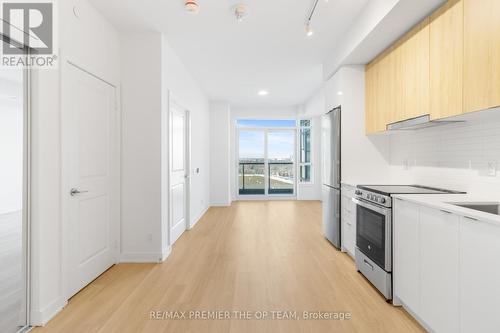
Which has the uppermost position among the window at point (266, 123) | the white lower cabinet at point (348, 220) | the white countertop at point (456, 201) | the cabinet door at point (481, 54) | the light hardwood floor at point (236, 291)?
the window at point (266, 123)

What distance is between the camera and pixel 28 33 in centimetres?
205

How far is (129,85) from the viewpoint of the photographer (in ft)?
11.0

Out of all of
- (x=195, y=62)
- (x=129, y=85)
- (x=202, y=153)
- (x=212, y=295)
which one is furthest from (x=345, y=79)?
Answer: (x=202, y=153)

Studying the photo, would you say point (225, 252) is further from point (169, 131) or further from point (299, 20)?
point (299, 20)

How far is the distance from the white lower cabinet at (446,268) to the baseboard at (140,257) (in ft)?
8.65

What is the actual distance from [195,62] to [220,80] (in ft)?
3.56

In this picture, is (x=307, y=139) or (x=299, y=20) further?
(x=307, y=139)

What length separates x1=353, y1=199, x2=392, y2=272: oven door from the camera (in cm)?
240

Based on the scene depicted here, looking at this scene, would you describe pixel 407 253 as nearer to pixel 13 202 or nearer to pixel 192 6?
pixel 192 6

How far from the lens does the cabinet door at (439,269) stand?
165cm

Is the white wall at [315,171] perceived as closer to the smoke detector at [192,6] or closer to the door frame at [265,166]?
the door frame at [265,166]

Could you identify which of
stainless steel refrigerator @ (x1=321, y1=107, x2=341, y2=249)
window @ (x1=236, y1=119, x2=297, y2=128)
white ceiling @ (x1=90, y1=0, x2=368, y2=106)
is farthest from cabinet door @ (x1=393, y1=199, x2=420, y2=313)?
window @ (x1=236, y1=119, x2=297, y2=128)

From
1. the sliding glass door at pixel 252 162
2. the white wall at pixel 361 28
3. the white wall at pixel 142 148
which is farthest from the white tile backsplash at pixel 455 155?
the sliding glass door at pixel 252 162

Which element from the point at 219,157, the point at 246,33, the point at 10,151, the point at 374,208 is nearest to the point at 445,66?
the point at 374,208
